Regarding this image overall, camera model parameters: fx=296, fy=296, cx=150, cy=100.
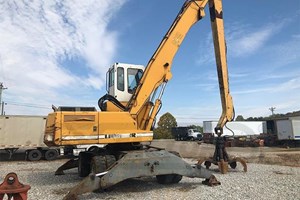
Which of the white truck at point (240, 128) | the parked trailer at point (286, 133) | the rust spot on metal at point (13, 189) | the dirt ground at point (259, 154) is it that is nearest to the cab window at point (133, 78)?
the rust spot on metal at point (13, 189)

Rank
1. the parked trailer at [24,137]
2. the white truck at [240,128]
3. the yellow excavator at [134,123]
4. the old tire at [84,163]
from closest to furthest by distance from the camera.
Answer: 1. the yellow excavator at [134,123]
2. the old tire at [84,163]
3. the parked trailer at [24,137]
4. the white truck at [240,128]

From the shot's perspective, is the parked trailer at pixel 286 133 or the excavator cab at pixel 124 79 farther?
the parked trailer at pixel 286 133

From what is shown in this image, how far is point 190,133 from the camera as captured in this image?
5350 centimetres

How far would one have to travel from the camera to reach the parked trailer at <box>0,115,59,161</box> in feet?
69.1

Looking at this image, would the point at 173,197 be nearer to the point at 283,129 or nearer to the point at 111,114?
the point at 111,114

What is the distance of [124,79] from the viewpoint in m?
10.7

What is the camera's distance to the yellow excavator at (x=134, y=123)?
8.81 metres

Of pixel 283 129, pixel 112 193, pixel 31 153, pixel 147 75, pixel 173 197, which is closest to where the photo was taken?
pixel 173 197

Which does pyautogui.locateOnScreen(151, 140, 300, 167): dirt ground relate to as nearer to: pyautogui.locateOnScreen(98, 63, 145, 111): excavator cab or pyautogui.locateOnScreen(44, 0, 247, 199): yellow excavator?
pyautogui.locateOnScreen(44, 0, 247, 199): yellow excavator

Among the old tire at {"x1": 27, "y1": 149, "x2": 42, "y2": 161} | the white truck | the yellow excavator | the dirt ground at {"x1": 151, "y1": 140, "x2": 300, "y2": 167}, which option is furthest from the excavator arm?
the white truck

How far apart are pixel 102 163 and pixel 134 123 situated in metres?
1.64

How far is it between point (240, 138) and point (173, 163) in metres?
31.4

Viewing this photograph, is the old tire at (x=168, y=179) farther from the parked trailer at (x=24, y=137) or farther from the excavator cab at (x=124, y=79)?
the parked trailer at (x=24, y=137)

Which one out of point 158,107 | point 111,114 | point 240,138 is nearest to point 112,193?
point 111,114
